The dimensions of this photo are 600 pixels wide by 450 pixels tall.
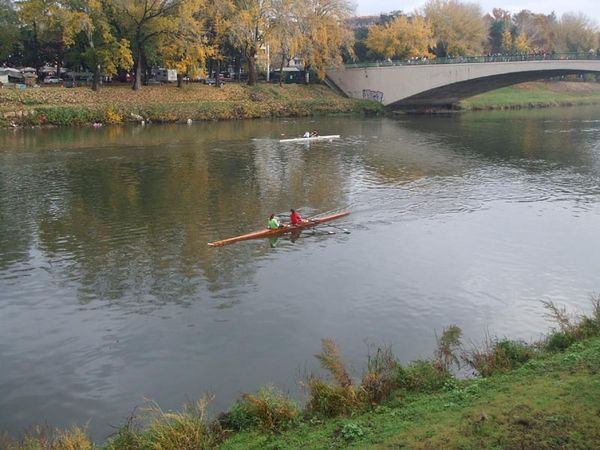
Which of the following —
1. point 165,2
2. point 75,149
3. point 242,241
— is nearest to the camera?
point 242,241

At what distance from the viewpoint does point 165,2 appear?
73375 millimetres

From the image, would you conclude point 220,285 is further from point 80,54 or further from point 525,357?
point 80,54

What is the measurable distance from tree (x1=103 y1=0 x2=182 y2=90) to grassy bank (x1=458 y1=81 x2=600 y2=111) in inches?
1846

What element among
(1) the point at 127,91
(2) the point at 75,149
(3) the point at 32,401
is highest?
(1) the point at 127,91

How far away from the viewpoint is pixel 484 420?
37.8 ft

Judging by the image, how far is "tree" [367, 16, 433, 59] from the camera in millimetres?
96312

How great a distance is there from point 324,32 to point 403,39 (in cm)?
1863

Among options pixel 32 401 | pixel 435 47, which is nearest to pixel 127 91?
pixel 435 47

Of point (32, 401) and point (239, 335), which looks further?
point (239, 335)

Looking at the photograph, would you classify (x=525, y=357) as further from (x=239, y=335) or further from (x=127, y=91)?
(x=127, y=91)

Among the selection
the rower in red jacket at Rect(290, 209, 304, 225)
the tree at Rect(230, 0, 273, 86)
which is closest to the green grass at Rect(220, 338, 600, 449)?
the rower in red jacket at Rect(290, 209, 304, 225)

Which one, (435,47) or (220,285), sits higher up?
(435,47)

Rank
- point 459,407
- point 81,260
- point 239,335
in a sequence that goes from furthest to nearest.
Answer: point 81,260 → point 239,335 → point 459,407

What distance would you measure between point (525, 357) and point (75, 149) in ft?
147
